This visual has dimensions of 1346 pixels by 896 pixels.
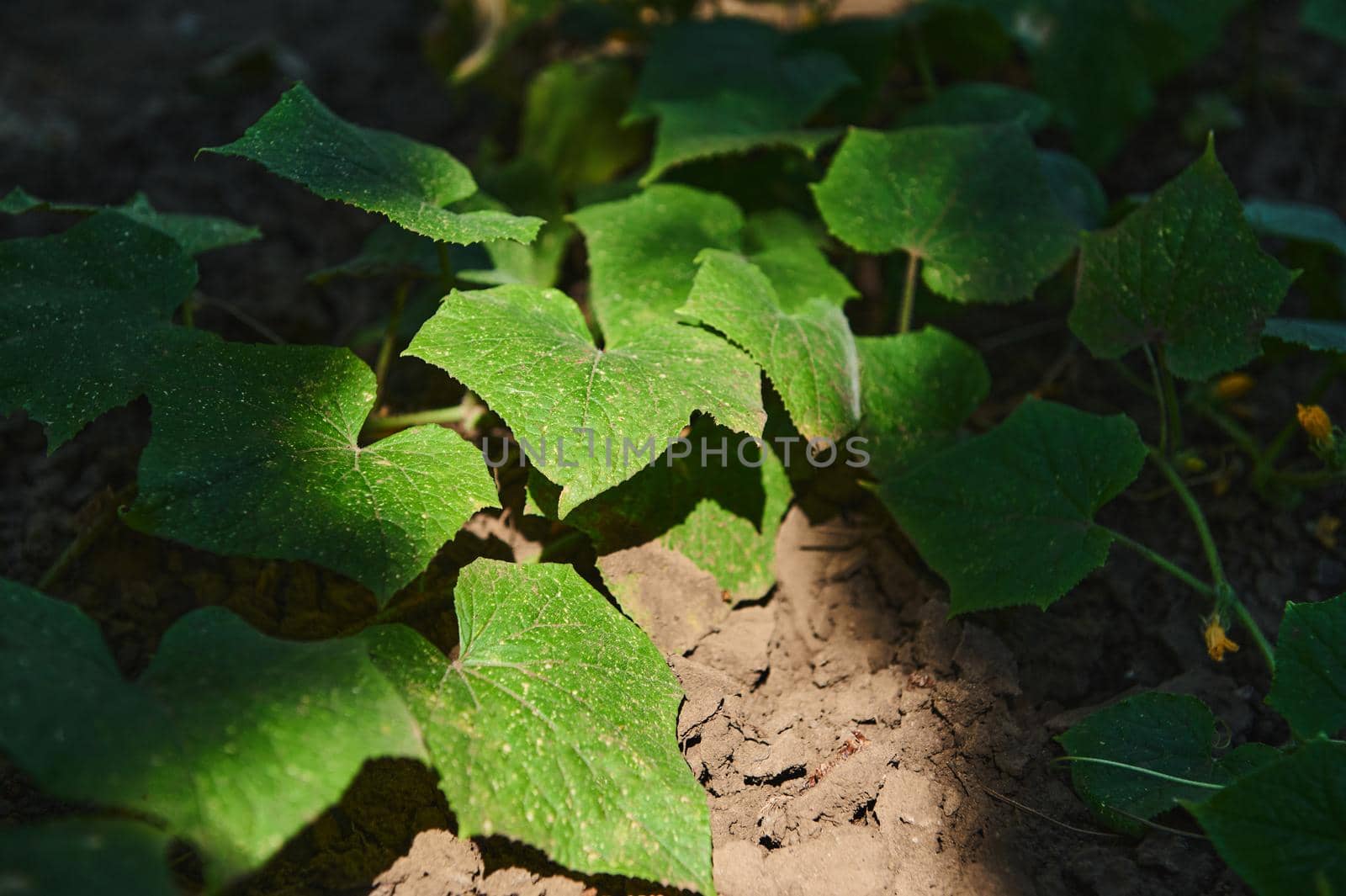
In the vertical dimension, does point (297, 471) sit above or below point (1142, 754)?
above

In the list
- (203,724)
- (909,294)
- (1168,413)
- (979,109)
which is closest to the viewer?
(203,724)

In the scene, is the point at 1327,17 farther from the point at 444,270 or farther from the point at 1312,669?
the point at 444,270

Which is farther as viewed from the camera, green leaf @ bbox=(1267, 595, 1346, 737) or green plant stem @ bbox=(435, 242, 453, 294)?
green plant stem @ bbox=(435, 242, 453, 294)

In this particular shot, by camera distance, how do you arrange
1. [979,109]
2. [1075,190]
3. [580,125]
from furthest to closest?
[580,125]
[979,109]
[1075,190]

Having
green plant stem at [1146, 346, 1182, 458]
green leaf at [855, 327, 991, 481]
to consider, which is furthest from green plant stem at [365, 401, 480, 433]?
green plant stem at [1146, 346, 1182, 458]

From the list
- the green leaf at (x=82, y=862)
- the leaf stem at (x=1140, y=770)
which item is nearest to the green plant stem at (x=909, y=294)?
the leaf stem at (x=1140, y=770)

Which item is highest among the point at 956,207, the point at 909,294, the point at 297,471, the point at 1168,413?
the point at 297,471

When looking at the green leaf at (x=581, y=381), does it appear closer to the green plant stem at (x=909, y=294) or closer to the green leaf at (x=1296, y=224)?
the green plant stem at (x=909, y=294)

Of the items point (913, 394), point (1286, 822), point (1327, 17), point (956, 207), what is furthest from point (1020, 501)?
point (1327, 17)

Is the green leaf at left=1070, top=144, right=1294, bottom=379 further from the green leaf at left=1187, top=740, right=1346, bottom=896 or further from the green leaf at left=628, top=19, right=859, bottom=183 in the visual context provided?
the green leaf at left=1187, top=740, right=1346, bottom=896
